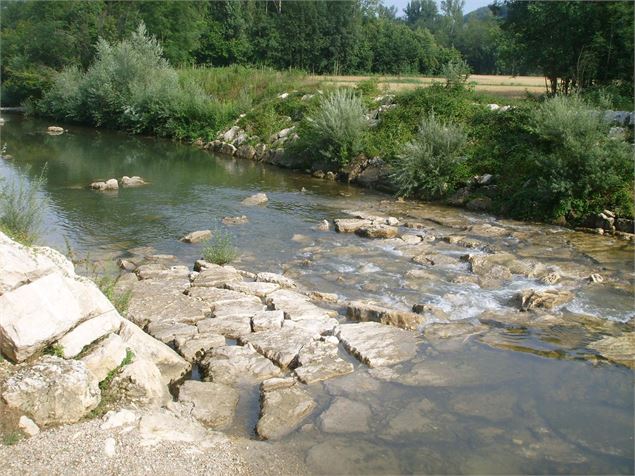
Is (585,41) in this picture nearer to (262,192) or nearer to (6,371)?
(262,192)

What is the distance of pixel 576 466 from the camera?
20.3 ft

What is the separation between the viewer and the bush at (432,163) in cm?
1842

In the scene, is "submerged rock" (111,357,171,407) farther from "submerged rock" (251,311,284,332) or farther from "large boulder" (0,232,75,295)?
"submerged rock" (251,311,284,332)

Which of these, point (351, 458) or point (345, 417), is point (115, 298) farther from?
point (351, 458)

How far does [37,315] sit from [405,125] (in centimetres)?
1736

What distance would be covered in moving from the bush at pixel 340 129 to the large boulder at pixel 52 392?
16.5 m

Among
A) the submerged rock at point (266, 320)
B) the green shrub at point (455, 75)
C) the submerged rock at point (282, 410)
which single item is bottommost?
the submerged rock at point (282, 410)

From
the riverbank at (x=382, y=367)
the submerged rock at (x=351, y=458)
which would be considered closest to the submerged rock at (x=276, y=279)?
the riverbank at (x=382, y=367)

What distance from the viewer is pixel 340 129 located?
71.3 ft

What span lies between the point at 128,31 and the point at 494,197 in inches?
1338

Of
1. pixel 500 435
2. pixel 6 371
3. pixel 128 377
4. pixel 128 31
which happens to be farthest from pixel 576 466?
pixel 128 31

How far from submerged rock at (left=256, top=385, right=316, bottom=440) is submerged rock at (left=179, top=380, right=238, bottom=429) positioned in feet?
1.16

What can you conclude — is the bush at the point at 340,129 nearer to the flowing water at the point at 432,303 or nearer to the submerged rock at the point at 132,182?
the flowing water at the point at 432,303

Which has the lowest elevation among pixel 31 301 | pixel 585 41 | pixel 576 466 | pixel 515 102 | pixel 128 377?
pixel 576 466
